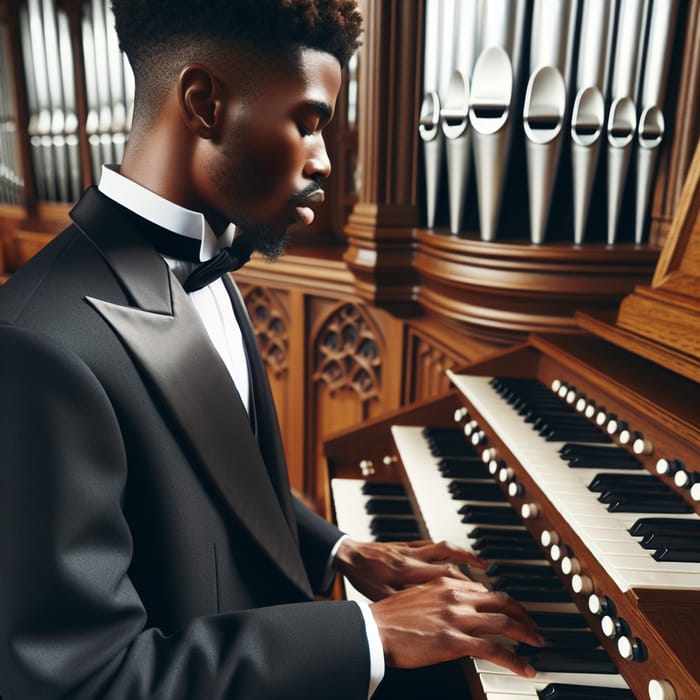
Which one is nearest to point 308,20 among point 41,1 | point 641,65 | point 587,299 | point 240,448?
point 240,448

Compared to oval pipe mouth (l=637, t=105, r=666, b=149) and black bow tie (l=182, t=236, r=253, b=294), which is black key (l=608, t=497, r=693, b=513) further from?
oval pipe mouth (l=637, t=105, r=666, b=149)

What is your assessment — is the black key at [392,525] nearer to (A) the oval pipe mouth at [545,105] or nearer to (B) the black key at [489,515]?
(B) the black key at [489,515]

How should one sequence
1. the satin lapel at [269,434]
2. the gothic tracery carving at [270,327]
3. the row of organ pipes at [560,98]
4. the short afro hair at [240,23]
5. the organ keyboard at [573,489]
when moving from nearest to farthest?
the organ keyboard at [573,489] < the short afro hair at [240,23] < the satin lapel at [269,434] < the row of organ pipes at [560,98] < the gothic tracery carving at [270,327]

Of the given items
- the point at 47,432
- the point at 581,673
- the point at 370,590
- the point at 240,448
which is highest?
the point at 47,432

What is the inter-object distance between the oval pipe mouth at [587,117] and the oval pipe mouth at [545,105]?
5cm

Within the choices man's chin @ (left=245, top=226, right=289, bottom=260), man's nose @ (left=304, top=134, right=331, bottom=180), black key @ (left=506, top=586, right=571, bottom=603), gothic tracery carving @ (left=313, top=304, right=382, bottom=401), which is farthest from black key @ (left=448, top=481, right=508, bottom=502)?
gothic tracery carving @ (left=313, top=304, right=382, bottom=401)

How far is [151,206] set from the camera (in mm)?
1175

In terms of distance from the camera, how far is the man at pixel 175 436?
91 centimetres

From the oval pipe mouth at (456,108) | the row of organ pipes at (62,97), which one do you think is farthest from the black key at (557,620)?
the row of organ pipes at (62,97)

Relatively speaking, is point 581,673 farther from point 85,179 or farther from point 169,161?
point 85,179

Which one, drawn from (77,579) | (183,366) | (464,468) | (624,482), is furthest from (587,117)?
(77,579)

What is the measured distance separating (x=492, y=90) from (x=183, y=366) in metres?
1.57

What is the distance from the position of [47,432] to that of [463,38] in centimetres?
199

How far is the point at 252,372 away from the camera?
1.51m
